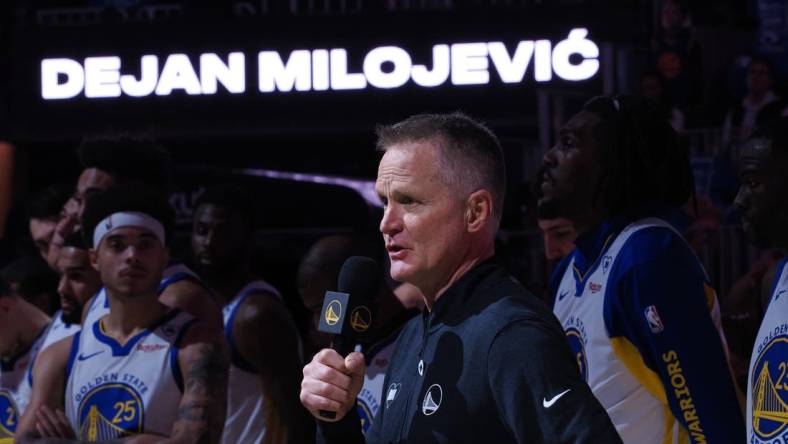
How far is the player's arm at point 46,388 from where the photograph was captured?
183 inches

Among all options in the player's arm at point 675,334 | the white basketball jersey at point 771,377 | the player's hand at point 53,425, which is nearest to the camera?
the white basketball jersey at point 771,377

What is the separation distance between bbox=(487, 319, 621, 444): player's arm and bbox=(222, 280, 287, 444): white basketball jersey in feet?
11.8

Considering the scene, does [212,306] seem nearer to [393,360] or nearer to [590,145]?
[590,145]

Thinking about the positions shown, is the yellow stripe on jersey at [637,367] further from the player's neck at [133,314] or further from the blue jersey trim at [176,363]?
the player's neck at [133,314]

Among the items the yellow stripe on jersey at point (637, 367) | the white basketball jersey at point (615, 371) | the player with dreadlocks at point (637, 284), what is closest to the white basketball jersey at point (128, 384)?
the player with dreadlocks at point (637, 284)

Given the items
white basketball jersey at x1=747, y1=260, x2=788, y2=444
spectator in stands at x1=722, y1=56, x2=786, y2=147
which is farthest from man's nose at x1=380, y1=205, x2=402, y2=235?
spectator in stands at x1=722, y1=56, x2=786, y2=147

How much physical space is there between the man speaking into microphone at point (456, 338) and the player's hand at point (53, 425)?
2262 millimetres

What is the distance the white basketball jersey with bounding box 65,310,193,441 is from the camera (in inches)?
177

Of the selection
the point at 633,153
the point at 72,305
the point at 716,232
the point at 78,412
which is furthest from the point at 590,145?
the point at 716,232

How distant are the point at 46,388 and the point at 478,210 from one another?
275 centimetres

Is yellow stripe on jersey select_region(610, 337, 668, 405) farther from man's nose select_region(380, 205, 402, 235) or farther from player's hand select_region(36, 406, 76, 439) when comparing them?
player's hand select_region(36, 406, 76, 439)

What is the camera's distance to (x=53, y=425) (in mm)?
4555

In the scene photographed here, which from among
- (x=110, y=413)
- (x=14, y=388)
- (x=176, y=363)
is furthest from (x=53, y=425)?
(x=14, y=388)

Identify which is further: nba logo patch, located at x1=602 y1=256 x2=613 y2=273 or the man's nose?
nba logo patch, located at x1=602 y1=256 x2=613 y2=273
